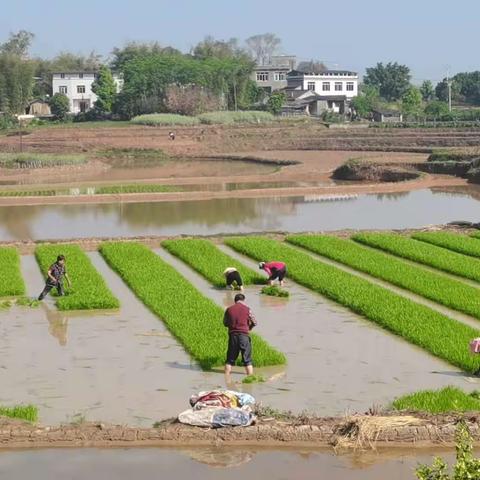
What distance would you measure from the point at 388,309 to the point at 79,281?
689cm

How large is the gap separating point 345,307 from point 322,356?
3693 mm

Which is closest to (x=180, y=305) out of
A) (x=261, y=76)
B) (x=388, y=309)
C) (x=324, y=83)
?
(x=388, y=309)

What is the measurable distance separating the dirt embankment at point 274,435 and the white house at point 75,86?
98461 millimetres

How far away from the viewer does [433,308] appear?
1875cm

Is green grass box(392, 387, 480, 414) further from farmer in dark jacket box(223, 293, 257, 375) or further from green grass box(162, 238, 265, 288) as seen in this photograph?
green grass box(162, 238, 265, 288)

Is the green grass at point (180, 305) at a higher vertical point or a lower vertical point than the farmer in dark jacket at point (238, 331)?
lower

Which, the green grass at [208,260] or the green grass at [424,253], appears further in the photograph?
the green grass at [424,253]

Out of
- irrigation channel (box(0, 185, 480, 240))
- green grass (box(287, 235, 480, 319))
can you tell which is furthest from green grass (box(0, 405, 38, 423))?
irrigation channel (box(0, 185, 480, 240))

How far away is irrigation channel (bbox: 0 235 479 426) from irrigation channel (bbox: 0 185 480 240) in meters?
13.4

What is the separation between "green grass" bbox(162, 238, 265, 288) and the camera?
21.7 metres

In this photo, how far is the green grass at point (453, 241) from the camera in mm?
25292

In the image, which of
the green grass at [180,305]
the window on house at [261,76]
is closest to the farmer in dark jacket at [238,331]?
the green grass at [180,305]

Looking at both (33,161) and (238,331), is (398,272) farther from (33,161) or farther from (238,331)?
(33,161)

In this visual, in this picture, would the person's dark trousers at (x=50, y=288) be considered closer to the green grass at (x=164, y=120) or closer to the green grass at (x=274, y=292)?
the green grass at (x=274, y=292)
